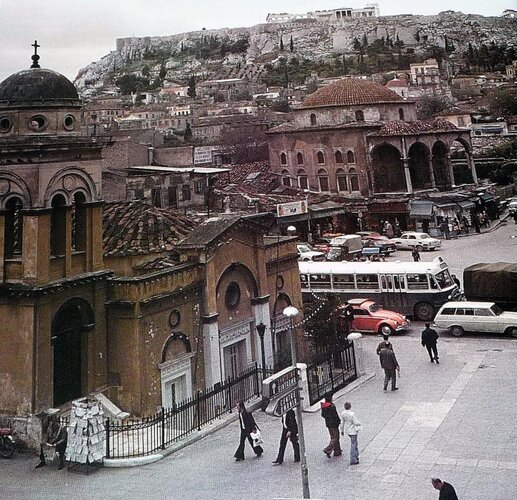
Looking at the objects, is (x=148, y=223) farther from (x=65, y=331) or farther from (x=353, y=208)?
(x=353, y=208)

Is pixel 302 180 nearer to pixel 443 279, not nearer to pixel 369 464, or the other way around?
pixel 443 279

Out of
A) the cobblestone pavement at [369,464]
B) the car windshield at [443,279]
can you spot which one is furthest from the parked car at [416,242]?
the cobblestone pavement at [369,464]

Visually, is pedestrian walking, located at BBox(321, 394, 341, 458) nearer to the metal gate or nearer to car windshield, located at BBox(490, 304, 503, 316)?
the metal gate

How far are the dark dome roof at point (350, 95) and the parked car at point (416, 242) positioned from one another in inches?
600

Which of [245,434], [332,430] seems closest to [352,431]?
[332,430]

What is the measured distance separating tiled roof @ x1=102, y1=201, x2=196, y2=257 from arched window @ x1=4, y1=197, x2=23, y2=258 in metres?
2.64

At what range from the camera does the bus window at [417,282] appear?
26733mm

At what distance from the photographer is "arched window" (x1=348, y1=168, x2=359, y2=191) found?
5247 cm

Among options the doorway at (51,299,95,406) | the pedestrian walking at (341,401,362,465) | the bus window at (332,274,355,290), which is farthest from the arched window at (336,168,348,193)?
the pedestrian walking at (341,401,362,465)

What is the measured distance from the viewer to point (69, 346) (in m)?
15.9

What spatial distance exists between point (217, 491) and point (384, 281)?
1676 cm

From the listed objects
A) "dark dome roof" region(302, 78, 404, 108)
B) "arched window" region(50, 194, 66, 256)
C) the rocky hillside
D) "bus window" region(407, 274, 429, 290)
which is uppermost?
the rocky hillside

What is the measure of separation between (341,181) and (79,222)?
1517 inches

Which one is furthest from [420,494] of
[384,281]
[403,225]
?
[403,225]
